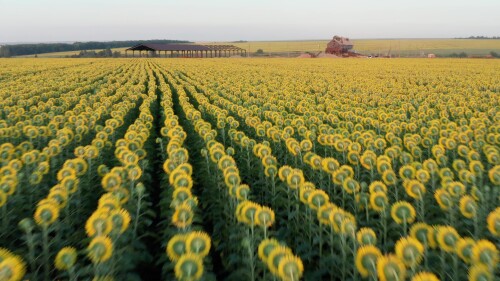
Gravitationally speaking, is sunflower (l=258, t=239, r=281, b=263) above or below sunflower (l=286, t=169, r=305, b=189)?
above

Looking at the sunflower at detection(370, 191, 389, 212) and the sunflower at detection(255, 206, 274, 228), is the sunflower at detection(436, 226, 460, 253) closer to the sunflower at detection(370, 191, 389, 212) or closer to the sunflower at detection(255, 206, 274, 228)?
the sunflower at detection(370, 191, 389, 212)

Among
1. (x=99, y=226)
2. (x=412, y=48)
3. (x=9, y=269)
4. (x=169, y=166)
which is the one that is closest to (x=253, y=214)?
(x=99, y=226)

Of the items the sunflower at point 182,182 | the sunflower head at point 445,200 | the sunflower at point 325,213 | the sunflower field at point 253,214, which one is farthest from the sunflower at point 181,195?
the sunflower head at point 445,200

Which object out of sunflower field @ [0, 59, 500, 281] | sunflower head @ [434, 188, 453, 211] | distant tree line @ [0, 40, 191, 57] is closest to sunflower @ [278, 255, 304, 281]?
sunflower field @ [0, 59, 500, 281]

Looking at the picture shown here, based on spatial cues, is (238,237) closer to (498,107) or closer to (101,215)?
(101,215)

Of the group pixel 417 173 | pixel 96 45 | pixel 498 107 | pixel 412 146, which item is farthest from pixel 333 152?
pixel 96 45

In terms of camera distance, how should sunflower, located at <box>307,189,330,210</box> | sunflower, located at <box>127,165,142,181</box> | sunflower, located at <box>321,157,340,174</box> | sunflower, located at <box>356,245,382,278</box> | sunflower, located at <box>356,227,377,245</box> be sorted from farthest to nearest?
sunflower, located at <box>321,157,340,174</box>, sunflower, located at <box>127,165,142,181</box>, sunflower, located at <box>307,189,330,210</box>, sunflower, located at <box>356,227,377,245</box>, sunflower, located at <box>356,245,382,278</box>

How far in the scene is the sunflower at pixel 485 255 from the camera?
7.64ft

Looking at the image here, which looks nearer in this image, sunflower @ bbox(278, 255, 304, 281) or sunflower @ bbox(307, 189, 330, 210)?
sunflower @ bbox(278, 255, 304, 281)

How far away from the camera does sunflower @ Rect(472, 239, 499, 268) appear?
233 centimetres

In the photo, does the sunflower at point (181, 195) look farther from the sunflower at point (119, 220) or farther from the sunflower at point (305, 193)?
the sunflower at point (305, 193)

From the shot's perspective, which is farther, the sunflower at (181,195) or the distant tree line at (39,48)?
the distant tree line at (39,48)

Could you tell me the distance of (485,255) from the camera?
7.68ft

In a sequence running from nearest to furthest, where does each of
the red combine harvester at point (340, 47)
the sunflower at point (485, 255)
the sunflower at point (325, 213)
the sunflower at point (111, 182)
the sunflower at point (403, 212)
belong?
the sunflower at point (485, 255)
the sunflower at point (403, 212)
the sunflower at point (325, 213)
the sunflower at point (111, 182)
the red combine harvester at point (340, 47)
